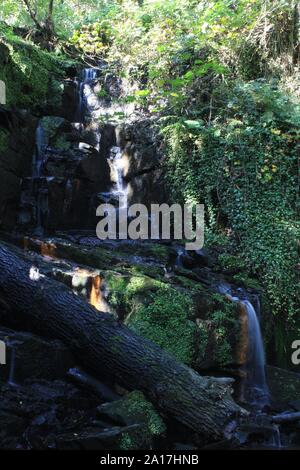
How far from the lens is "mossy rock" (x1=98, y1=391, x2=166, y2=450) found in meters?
4.17

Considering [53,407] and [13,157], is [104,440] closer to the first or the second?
[53,407]

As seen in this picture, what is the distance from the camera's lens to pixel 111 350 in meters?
4.70

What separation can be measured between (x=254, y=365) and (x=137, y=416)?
9.38ft

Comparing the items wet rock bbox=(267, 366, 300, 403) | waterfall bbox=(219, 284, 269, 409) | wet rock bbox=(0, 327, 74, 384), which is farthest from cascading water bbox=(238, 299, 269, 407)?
wet rock bbox=(0, 327, 74, 384)

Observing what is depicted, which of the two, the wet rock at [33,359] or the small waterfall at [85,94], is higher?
the small waterfall at [85,94]

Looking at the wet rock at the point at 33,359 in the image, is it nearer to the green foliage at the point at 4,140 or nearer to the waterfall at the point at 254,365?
the waterfall at the point at 254,365

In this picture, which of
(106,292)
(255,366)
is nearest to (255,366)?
(255,366)

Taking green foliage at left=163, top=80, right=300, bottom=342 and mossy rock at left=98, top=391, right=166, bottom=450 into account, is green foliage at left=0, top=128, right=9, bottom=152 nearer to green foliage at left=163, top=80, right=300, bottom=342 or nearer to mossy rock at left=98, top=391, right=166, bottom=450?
green foliage at left=163, top=80, right=300, bottom=342

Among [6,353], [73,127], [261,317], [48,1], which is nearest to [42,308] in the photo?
[6,353]

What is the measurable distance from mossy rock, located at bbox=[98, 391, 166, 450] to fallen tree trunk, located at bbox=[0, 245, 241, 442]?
0.34ft

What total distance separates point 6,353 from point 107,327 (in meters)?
1.17

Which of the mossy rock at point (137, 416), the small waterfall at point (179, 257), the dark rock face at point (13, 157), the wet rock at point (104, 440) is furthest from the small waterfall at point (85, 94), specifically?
the wet rock at point (104, 440)

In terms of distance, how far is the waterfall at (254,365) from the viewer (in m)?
6.25

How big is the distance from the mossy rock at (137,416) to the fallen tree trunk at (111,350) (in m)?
0.10
